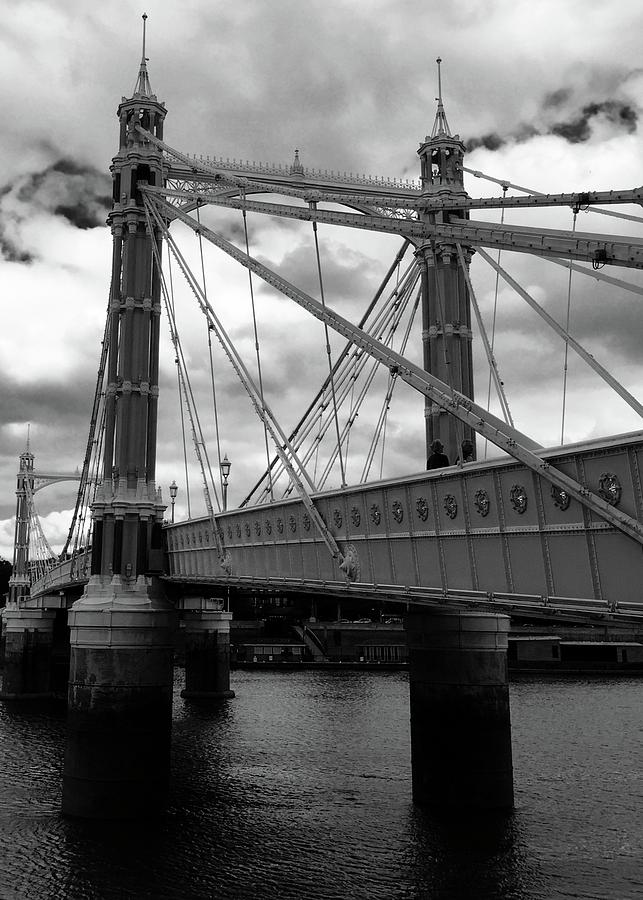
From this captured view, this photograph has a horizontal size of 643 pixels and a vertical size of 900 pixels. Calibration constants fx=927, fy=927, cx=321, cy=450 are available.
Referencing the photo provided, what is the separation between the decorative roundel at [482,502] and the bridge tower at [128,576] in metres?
18.1

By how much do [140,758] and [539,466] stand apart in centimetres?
2109

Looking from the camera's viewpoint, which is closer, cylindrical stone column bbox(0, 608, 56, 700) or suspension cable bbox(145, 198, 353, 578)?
suspension cable bbox(145, 198, 353, 578)

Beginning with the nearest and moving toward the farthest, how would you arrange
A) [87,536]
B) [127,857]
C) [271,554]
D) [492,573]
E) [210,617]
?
1. [492,573]
2. [127,857]
3. [271,554]
4. [87,536]
5. [210,617]

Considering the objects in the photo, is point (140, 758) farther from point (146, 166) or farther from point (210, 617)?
point (210, 617)

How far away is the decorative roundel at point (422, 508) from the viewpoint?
74.4ft

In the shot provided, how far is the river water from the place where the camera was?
25797mm

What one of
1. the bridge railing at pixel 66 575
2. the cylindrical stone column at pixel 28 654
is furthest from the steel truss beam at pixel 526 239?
the cylindrical stone column at pixel 28 654

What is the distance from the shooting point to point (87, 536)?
175 feet

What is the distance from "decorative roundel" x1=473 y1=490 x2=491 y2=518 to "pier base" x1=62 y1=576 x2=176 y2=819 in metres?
18.1

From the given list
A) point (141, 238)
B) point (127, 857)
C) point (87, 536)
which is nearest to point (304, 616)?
point (87, 536)

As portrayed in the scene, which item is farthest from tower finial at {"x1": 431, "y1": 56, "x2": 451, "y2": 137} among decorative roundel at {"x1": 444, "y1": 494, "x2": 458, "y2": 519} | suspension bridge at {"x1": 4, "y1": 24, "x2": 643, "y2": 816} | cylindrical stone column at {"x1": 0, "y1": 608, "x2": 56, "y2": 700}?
cylindrical stone column at {"x1": 0, "y1": 608, "x2": 56, "y2": 700}

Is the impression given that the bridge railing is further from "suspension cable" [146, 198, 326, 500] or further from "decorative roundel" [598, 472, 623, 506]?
"decorative roundel" [598, 472, 623, 506]

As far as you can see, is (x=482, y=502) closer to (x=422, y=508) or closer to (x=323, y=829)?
(x=422, y=508)

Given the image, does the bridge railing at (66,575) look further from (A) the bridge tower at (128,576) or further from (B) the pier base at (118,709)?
(B) the pier base at (118,709)
